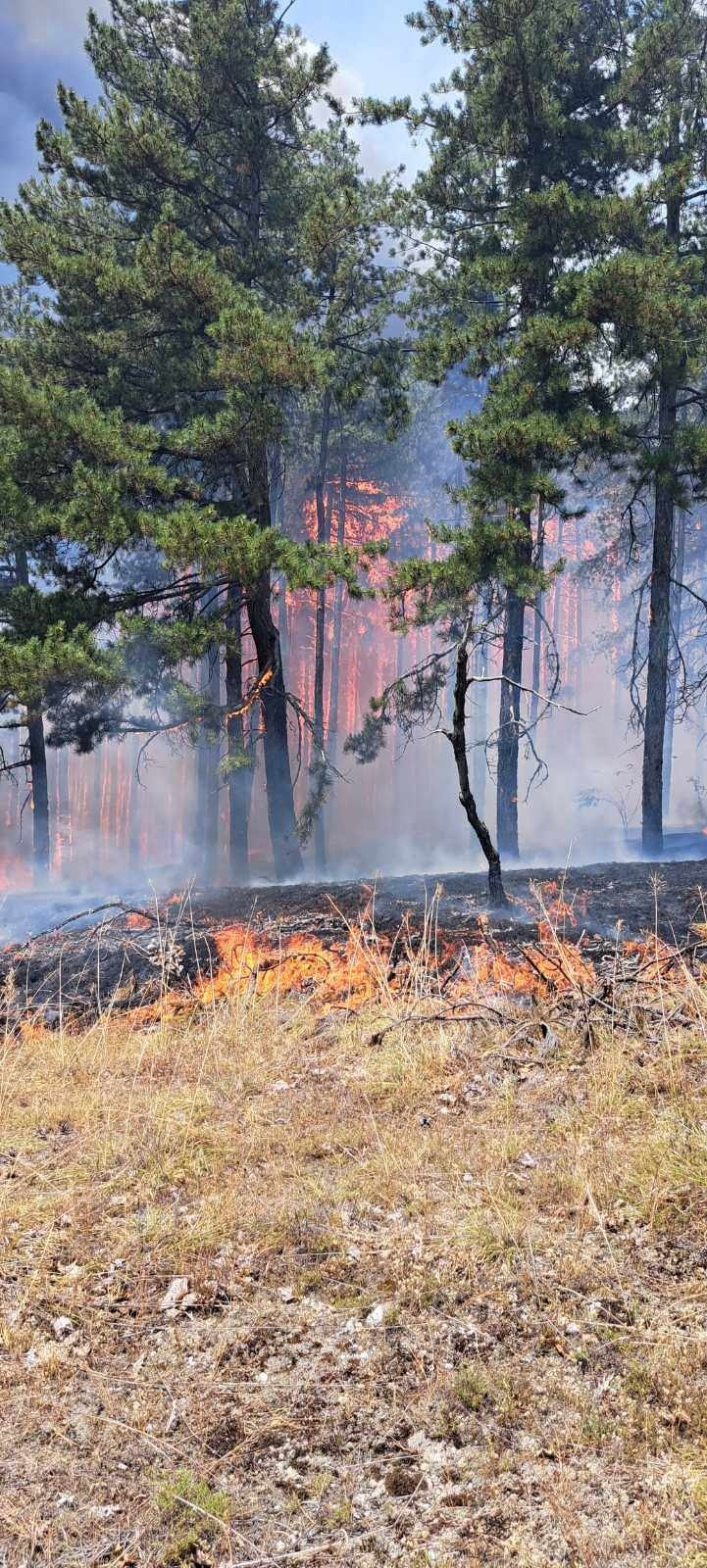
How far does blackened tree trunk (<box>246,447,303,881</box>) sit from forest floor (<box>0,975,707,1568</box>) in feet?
34.4

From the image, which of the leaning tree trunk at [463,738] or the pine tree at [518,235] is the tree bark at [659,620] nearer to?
the pine tree at [518,235]

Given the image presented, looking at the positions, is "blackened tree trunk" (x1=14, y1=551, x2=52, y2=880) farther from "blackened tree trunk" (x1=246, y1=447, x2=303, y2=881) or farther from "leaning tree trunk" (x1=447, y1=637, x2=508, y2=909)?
"leaning tree trunk" (x1=447, y1=637, x2=508, y2=909)

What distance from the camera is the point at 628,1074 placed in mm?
5133

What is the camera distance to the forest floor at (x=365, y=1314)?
7.75 ft

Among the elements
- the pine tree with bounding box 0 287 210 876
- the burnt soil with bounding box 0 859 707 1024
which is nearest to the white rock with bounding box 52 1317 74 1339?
the burnt soil with bounding box 0 859 707 1024

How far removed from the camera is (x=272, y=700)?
17266 millimetres

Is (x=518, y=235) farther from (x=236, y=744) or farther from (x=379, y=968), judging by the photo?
(x=379, y=968)

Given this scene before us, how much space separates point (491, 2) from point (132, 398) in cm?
905

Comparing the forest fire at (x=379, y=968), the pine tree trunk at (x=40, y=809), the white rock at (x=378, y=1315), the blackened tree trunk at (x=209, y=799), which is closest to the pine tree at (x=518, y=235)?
the forest fire at (x=379, y=968)

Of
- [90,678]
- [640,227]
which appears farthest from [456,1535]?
[640,227]

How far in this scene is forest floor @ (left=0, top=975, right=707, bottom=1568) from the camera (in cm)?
236

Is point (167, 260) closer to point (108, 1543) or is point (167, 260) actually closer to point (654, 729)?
point (654, 729)

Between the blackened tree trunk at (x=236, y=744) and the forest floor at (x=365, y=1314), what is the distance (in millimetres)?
10076

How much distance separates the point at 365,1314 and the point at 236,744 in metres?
13.2
